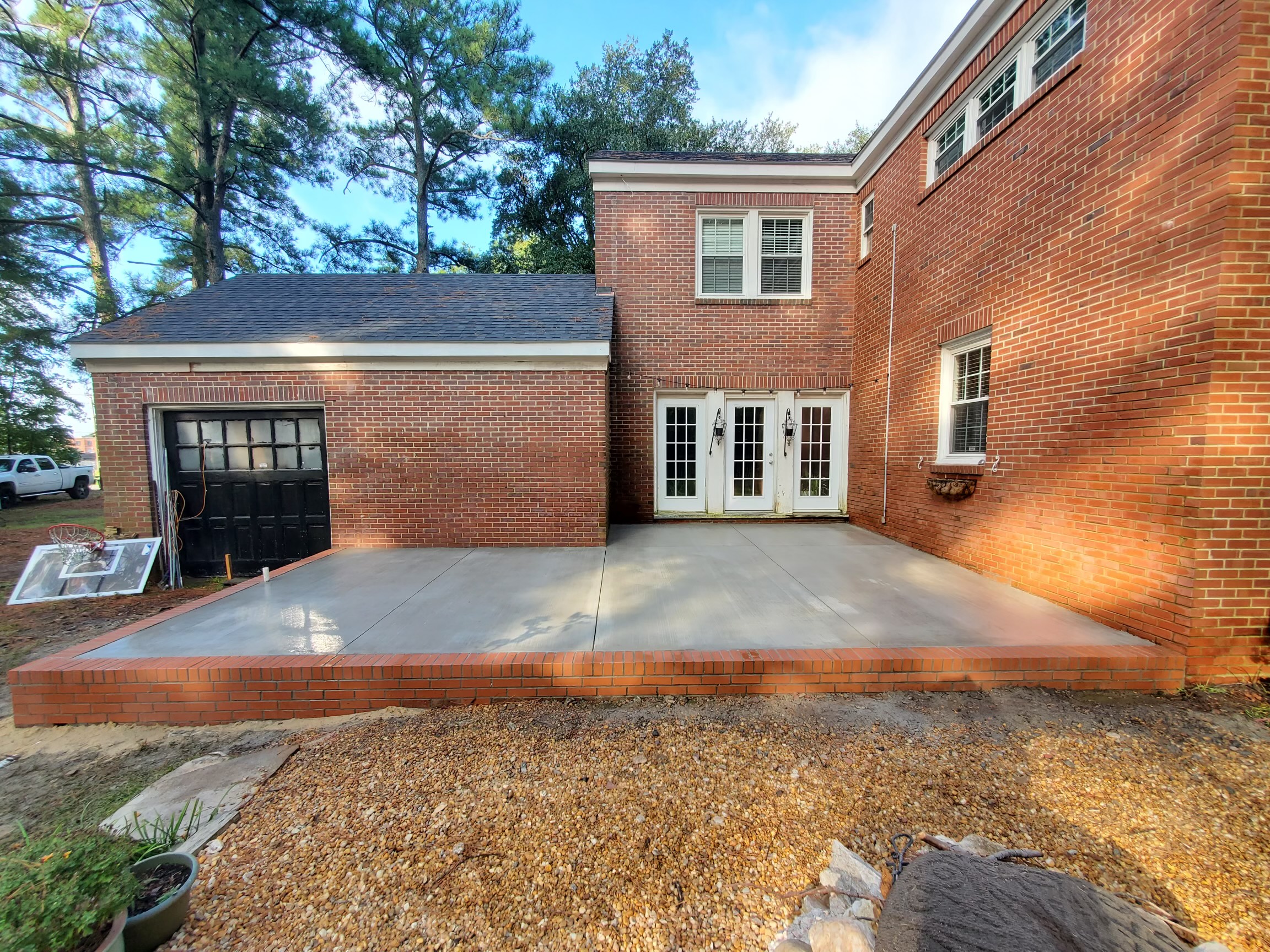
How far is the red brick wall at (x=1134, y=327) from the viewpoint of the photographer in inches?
114

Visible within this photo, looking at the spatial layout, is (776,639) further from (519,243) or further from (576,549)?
(519,243)

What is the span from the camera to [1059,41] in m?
4.09

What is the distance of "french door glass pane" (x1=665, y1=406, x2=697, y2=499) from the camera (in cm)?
789

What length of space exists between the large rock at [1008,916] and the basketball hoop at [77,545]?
8.26 meters

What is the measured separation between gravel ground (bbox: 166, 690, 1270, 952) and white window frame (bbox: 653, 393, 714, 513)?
202 inches

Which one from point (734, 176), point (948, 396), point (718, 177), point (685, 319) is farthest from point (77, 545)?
point (948, 396)

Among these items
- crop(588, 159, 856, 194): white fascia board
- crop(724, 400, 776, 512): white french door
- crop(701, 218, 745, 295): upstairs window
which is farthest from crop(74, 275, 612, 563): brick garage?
crop(588, 159, 856, 194): white fascia board

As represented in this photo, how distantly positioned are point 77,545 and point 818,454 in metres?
10.2

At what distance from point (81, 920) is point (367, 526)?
532 centimetres

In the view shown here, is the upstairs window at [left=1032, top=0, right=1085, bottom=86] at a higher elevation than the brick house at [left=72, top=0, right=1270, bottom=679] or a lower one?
higher

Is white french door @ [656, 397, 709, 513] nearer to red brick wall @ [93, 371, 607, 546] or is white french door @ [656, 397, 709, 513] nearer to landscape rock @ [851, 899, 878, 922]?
red brick wall @ [93, 371, 607, 546]

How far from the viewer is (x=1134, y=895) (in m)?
1.65

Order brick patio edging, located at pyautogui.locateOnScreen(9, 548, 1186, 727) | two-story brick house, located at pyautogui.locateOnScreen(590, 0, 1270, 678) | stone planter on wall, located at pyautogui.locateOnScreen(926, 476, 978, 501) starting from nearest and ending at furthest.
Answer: brick patio edging, located at pyautogui.locateOnScreen(9, 548, 1186, 727) < two-story brick house, located at pyautogui.locateOnScreen(590, 0, 1270, 678) < stone planter on wall, located at pyautogui.locateOnScreen(926, 476, 978, 501)

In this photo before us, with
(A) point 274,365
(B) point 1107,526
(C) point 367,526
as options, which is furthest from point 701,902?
(A) point 274,365
